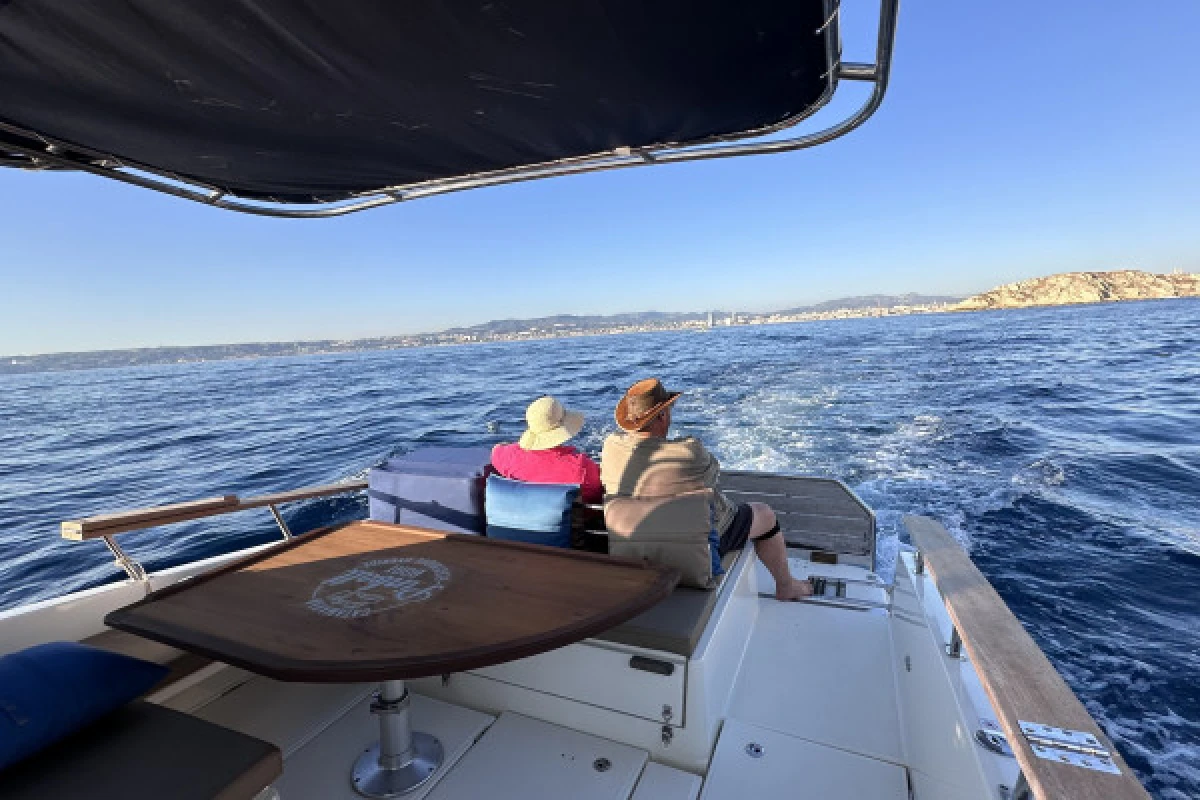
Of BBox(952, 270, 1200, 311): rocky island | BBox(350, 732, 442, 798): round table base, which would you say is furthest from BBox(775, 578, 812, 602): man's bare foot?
BBox(952, 270, 1200, 311): rocky island

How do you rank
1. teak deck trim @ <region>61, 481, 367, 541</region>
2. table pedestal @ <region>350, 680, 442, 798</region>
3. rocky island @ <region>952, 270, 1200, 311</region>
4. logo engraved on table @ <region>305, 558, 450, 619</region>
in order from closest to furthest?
logo engraved on table @ <region>305, 558, 450, 619</region>, table pedestal @ <region>350, 680, 442, 798</region>, teak deck trim @ <region>61, 481, 367, 541</region>, rocky island @ <region>952, 270, 1200, 311</region>

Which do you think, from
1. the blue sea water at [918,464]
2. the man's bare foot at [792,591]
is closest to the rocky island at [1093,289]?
the blue sea water at [918,464]

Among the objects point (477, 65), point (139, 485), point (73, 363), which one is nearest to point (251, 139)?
point (477, 65)

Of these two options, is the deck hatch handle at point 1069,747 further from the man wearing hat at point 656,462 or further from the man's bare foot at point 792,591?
the man's bare foot at point 792,591

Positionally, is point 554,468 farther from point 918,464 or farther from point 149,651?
point 918,464

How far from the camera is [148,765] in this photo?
1233 millimetres

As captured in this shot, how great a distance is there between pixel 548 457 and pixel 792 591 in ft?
5.37

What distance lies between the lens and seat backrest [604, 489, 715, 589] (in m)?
1.99

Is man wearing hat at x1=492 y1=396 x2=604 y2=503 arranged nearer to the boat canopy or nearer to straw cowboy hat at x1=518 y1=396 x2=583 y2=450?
straw cowboy hat at x1=518 y1=396 x2=583 y2=450

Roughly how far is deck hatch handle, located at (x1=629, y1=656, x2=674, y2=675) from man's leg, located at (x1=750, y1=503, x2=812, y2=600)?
0.99m

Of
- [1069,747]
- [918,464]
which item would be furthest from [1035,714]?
[918,464]

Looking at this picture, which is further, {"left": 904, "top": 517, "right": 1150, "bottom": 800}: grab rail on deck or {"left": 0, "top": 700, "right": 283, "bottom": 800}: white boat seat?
{"left": 0, "top": 700, "right": 283, "bottom": 800}: white boat seat

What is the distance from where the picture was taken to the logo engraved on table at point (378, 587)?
1579 millimetres

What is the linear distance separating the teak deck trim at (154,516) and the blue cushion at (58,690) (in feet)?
2.11
